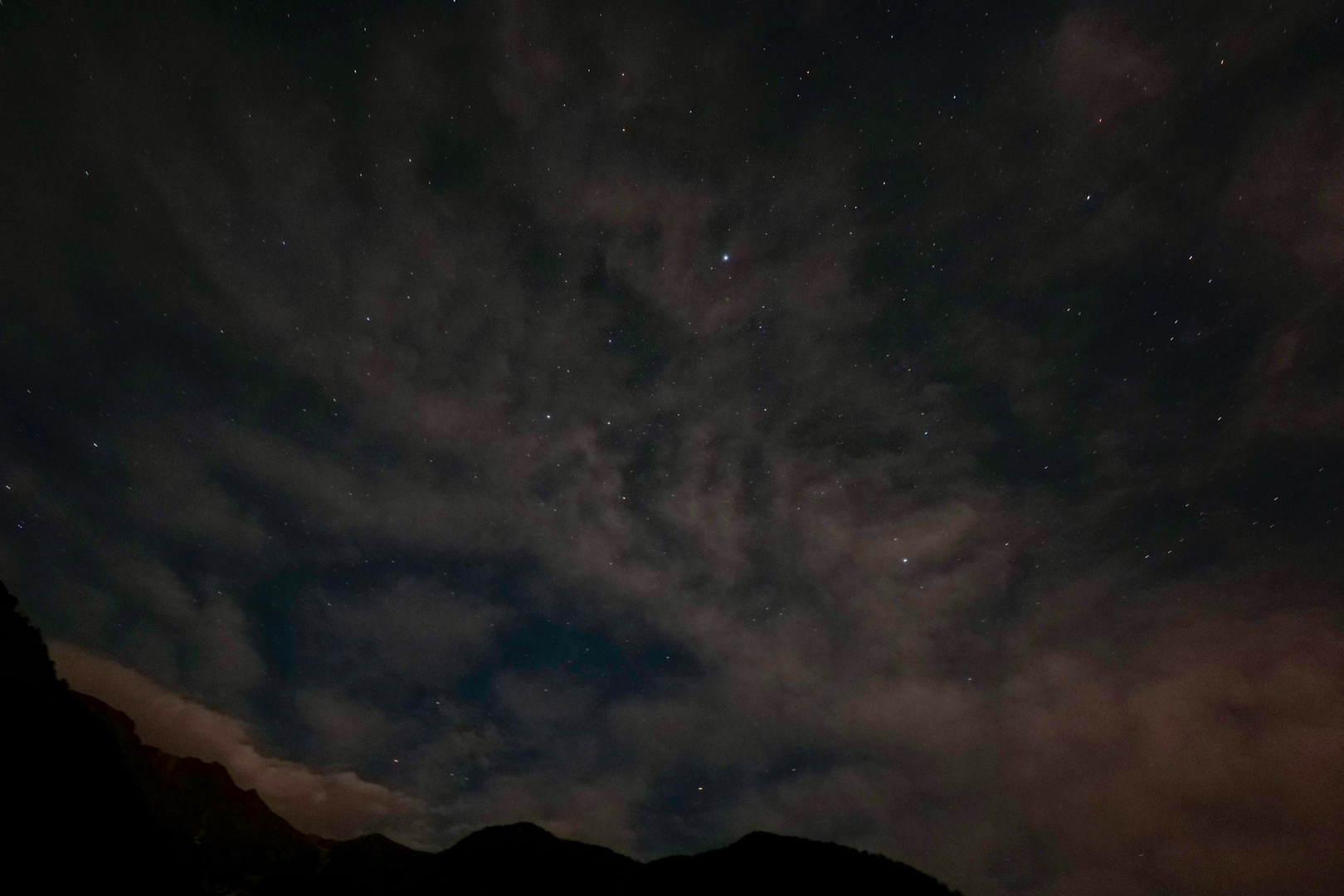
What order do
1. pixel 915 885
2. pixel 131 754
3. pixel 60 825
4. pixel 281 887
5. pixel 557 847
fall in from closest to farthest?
pixel 60 825, pixel 915 885, pixel 557 847, pixel 281 887, pixel 131 754

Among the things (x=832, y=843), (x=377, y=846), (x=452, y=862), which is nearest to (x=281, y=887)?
(x=377, y=846)

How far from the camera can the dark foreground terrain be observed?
24406mm

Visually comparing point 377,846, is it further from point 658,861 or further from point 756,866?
point 756,866

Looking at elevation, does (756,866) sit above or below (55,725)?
above

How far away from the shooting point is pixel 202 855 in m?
82.6

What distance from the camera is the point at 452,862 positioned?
221 ft

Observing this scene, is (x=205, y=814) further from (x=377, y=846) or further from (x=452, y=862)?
(x=452, y=862)

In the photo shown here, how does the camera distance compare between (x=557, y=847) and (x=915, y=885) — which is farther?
(x=557, y=847)

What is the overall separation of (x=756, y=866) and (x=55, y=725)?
4442cm

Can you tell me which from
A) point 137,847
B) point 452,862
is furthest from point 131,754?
point 137,847

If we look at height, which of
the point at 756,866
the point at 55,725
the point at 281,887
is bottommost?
the point at 281,887

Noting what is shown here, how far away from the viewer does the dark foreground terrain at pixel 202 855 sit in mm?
24406

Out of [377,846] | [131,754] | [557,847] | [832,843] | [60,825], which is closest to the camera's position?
[60,825]

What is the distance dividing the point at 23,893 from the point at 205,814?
119 meters
